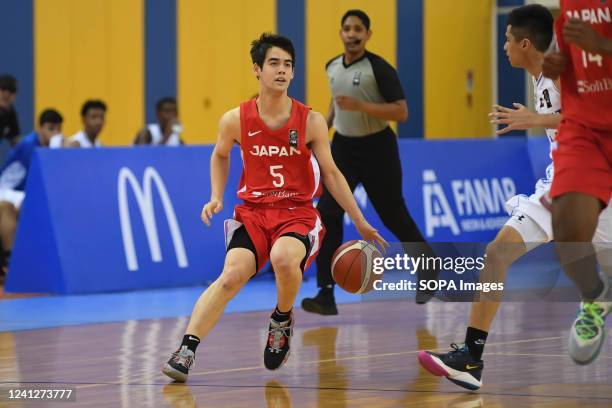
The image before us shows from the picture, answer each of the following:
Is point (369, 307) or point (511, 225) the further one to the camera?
point (369, 307)

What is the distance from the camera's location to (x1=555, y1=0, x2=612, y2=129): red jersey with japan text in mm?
6512

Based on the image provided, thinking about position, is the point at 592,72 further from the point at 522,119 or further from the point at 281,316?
the point at 281,316

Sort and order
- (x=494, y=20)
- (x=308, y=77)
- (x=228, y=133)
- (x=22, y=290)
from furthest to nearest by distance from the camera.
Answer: (x=494, y=20) → (x=308, y=77) → (x=22, y=290) → (x=228, y=133)

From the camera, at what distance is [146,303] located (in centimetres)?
1247

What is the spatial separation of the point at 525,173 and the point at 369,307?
19.0 ft

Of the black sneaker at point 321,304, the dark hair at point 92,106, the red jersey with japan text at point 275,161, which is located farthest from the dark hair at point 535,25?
the dark hair at point 92,106

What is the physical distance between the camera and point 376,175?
37.3 feet

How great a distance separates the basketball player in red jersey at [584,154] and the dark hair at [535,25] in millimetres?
755

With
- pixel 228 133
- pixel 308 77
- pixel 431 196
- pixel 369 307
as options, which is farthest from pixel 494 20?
pixel 228 133

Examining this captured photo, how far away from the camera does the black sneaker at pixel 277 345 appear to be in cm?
796

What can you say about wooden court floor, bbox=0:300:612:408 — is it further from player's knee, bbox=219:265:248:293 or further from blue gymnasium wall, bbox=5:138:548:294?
blue gymnasium wall, bbox=5:138:548:294

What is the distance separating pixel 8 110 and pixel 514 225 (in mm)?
8783

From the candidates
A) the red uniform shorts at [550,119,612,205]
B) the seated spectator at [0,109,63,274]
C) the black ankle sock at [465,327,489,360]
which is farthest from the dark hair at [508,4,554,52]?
the seated spectator at [0,109,63,274]

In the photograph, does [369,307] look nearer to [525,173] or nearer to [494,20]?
[525,173]
